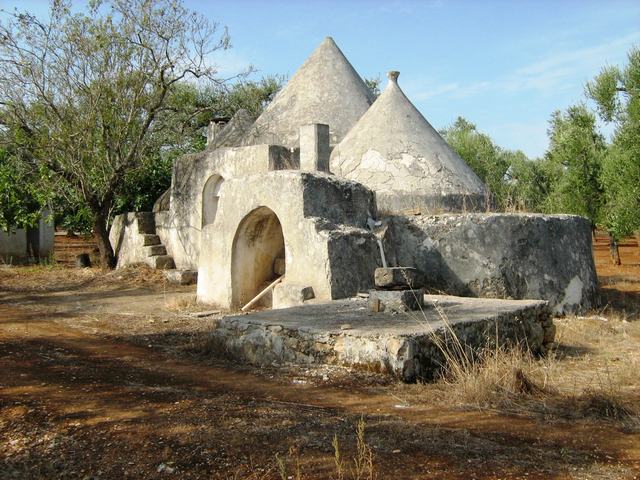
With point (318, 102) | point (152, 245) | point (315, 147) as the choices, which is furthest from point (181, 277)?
point (318, 102)

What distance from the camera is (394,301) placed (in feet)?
21.7

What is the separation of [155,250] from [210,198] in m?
1.79

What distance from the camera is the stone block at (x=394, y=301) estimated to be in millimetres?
6594

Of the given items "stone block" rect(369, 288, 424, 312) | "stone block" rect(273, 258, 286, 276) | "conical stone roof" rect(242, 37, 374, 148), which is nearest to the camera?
"stone block" rect(369, 288, 424, 312)

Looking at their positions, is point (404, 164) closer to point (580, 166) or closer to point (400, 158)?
point (400, 158)

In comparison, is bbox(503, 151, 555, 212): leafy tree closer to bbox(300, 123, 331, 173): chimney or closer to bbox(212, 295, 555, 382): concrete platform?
bbox(300, 123, 331, 173): chimney

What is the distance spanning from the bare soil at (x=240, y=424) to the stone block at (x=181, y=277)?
569cm

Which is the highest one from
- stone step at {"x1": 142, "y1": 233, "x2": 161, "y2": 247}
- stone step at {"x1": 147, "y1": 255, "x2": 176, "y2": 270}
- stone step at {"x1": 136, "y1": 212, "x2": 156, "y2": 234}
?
stone step at {"x1": 136, "y1": 212, "x2": 156, "y2": 234}

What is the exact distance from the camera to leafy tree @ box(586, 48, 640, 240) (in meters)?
15.3

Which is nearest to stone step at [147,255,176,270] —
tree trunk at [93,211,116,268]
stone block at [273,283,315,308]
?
tree trunk at [93,211,116,268]

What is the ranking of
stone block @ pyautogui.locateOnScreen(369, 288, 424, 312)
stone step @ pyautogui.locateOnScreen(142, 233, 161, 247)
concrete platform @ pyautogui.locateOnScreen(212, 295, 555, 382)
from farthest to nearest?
stone step @ pyautogui.locateOnScreen(142, 233, 161, 247) < stone block @ pyautogui.locateOnScreen(369, 288, 424, 312) < concrete platform @ pyautogui.locateOnScreen(212, 295, 555, 382)

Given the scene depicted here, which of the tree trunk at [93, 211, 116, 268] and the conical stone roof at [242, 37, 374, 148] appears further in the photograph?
the tree trunk at [93, 211, 116, 268]

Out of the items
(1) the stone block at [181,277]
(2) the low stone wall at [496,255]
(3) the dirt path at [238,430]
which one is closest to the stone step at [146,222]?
(1) the stone block at [181,277]

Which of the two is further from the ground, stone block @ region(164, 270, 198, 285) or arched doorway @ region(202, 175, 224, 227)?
arched doorway @ region(202, 175, 224, 227)
